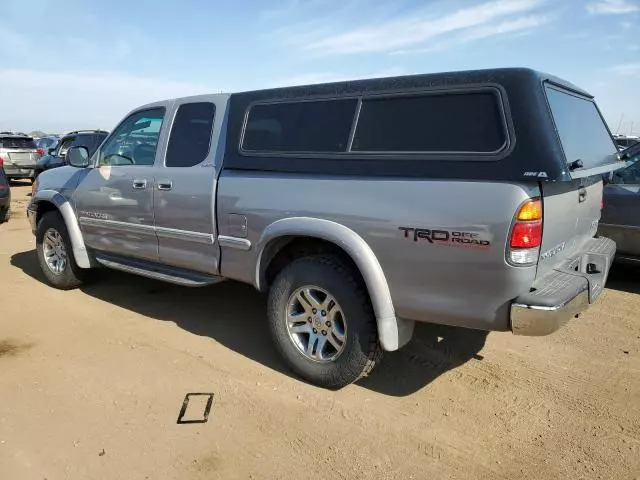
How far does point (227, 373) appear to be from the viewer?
369 cm

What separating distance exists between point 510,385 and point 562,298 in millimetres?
1039

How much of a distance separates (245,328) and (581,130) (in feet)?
9.89

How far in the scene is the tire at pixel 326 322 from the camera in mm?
3232

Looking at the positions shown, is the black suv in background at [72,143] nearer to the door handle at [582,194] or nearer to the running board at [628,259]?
the running board at [628,259]

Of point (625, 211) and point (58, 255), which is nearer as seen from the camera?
point (625, 211)

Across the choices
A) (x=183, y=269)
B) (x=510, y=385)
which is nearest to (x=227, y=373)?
(x=183, y=269)

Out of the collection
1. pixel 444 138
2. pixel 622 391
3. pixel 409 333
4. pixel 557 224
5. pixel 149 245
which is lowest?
pixel 622 391

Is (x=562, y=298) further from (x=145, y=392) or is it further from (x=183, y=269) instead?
(x=183, y=269)

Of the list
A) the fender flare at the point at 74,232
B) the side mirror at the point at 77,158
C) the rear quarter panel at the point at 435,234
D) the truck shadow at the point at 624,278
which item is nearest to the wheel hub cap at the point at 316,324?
the rear quarter panel at the point at 435,234

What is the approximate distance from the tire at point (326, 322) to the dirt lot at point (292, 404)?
169mm

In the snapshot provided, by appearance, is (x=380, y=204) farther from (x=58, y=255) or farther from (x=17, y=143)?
(x=17, y=143)

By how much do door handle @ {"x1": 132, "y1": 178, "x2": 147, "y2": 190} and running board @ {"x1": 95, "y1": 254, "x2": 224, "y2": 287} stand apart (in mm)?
705

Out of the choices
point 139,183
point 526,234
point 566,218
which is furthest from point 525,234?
point 139,183

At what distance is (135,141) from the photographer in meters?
4.84
